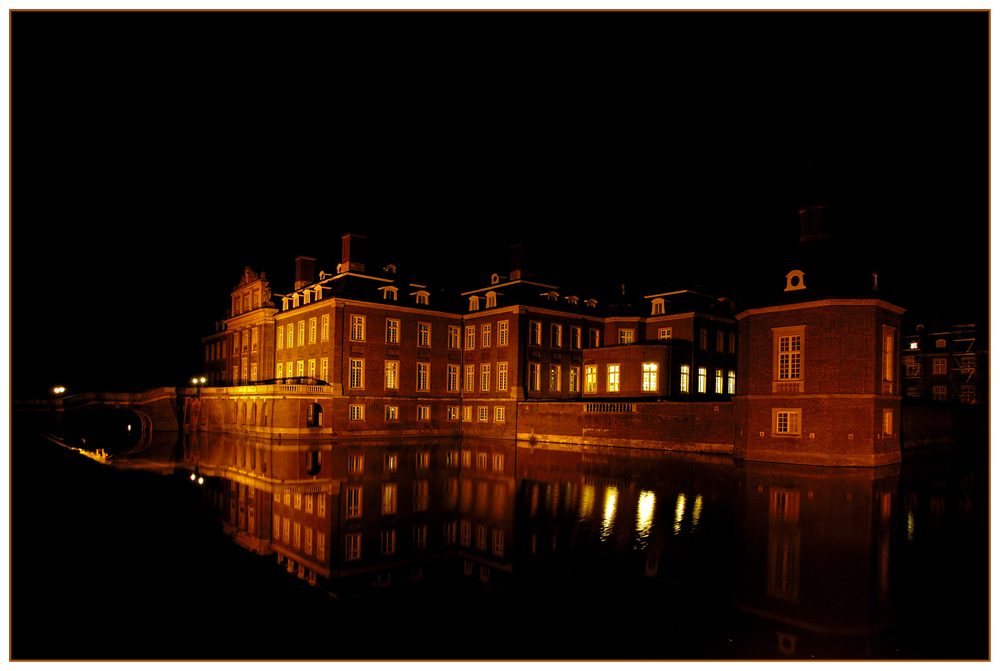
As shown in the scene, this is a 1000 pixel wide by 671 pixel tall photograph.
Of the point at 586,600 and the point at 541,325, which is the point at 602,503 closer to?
the point at 586,600

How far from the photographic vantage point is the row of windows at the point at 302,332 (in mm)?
43406

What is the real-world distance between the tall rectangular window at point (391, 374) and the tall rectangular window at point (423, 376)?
1941 mm

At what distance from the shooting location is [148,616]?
8633 millimetres

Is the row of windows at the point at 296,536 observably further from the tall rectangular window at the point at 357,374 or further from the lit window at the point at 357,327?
the lit window at the point at 357,327

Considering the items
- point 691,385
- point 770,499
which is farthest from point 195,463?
point 691,385

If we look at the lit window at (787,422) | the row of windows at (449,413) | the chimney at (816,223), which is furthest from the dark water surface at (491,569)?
the row of windows at (449,413)

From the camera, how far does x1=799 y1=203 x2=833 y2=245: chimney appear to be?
30094 millimetres

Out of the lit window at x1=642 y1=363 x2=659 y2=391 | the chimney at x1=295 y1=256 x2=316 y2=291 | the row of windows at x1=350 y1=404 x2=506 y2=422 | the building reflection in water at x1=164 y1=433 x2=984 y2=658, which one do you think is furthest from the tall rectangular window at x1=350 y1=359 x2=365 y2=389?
the lit window at x1=642 y1=363 x2=659 y2=391

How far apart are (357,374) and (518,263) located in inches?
570

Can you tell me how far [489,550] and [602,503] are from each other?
6408 millimetres

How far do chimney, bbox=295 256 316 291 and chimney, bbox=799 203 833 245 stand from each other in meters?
36.3

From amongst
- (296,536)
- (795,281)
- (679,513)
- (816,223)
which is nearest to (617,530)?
(679,513)

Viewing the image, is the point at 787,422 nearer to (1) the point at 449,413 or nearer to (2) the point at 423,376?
(1) the point at 449,413

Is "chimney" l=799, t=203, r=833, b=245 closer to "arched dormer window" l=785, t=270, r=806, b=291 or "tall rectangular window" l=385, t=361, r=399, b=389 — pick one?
"arched dormer window" l=785, t=270, r=806, b=291
